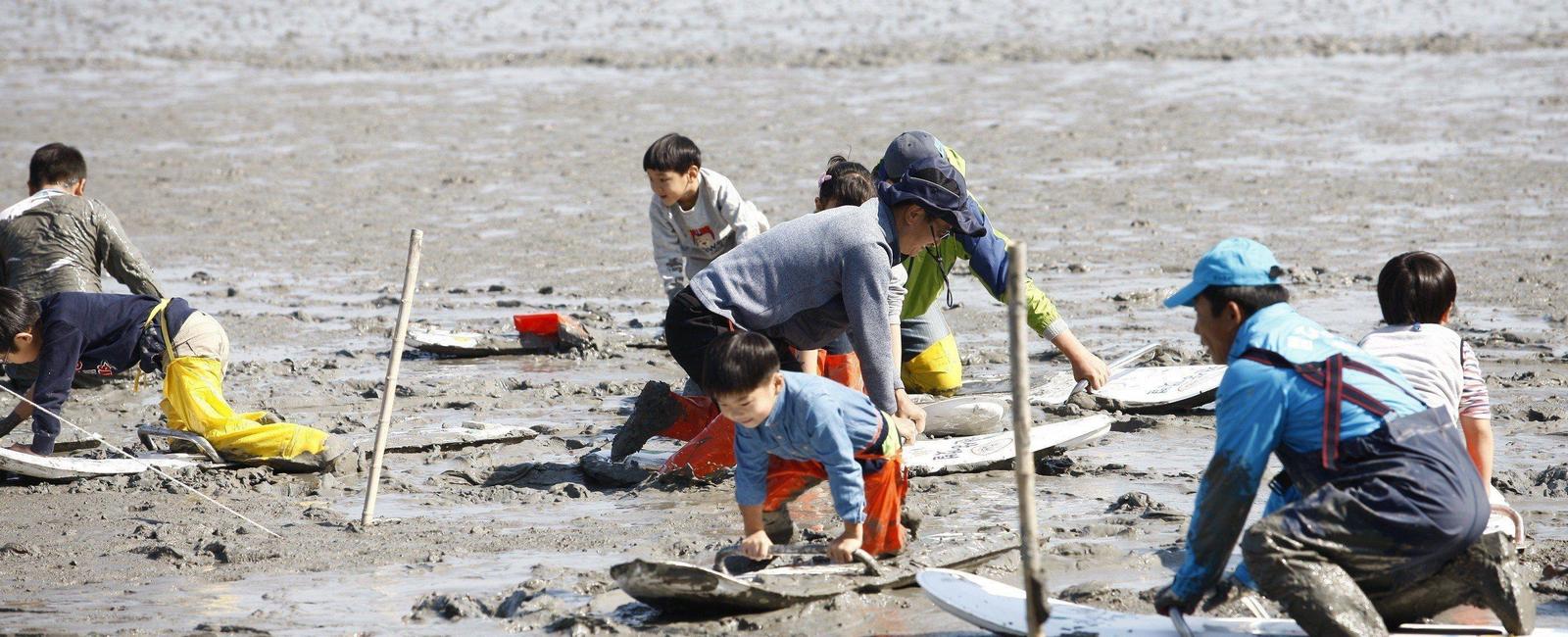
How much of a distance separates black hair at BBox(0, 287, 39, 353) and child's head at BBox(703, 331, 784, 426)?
310cm

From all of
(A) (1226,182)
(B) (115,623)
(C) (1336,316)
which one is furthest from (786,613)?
(A) (1226,182)

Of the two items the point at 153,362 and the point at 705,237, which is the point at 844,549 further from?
the point at 153,362

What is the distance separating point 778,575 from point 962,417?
2283 mm

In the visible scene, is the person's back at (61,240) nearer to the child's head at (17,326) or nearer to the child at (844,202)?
the child's head at (17,326)

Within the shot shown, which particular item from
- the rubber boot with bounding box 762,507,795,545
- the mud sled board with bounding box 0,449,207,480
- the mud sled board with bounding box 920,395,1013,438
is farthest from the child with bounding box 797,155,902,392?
the mud sled board with bounding box 0,449,207,480

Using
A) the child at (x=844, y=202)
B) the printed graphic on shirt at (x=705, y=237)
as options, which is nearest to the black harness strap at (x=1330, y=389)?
the child at (x=844, y=202)

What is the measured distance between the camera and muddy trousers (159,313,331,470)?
6.83 meters

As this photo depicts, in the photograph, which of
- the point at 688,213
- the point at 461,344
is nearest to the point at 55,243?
the point at 461,344

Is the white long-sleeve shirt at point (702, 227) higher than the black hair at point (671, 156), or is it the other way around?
the black hair at point (671, 156)

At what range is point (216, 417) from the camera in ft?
22.9

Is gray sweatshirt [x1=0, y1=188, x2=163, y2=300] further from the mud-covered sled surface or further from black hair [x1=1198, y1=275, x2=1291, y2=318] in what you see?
black hair [x1=1198, y1=275, x2=1291, y2=318]

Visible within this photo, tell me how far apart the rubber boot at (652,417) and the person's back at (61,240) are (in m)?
3.04

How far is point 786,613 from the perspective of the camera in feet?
15.9

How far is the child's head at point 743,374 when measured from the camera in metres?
4.80
